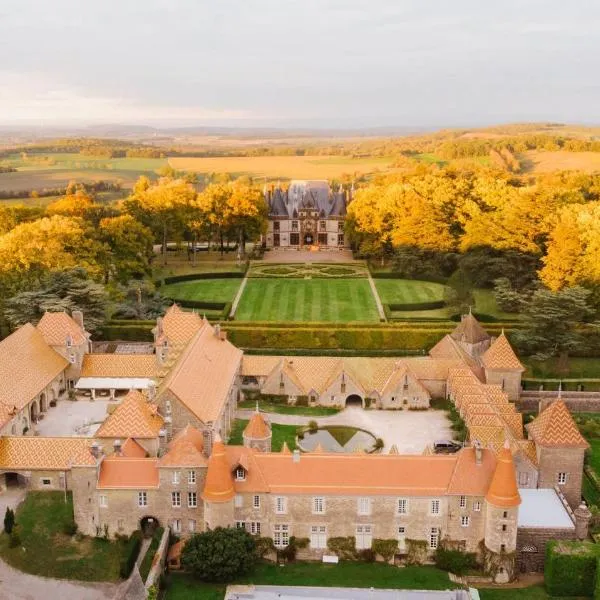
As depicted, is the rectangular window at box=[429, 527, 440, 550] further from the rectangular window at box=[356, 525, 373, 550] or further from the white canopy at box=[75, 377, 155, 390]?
the white canopy at box=[75, 377, 155, 390]

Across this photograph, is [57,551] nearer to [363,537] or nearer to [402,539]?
[363,537]

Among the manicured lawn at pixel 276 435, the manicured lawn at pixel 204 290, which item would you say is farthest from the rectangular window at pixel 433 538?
the manicured lawn at pixel 204 290

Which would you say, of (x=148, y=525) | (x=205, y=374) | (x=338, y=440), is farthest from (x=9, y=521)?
(x=338, y=440)

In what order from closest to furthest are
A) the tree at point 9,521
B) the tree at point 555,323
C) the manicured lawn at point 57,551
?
the manicured lawn at point 57,551 < the tree at point 9,521 < the tree at point 555,323

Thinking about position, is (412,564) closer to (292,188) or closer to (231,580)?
(231,580)

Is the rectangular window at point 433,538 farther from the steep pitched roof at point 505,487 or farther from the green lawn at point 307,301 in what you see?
the green lawn at point 307,301

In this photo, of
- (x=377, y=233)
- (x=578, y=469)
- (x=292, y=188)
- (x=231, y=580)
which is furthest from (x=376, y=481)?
(x=292, y=188)

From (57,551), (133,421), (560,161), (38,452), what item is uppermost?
(560,161)
